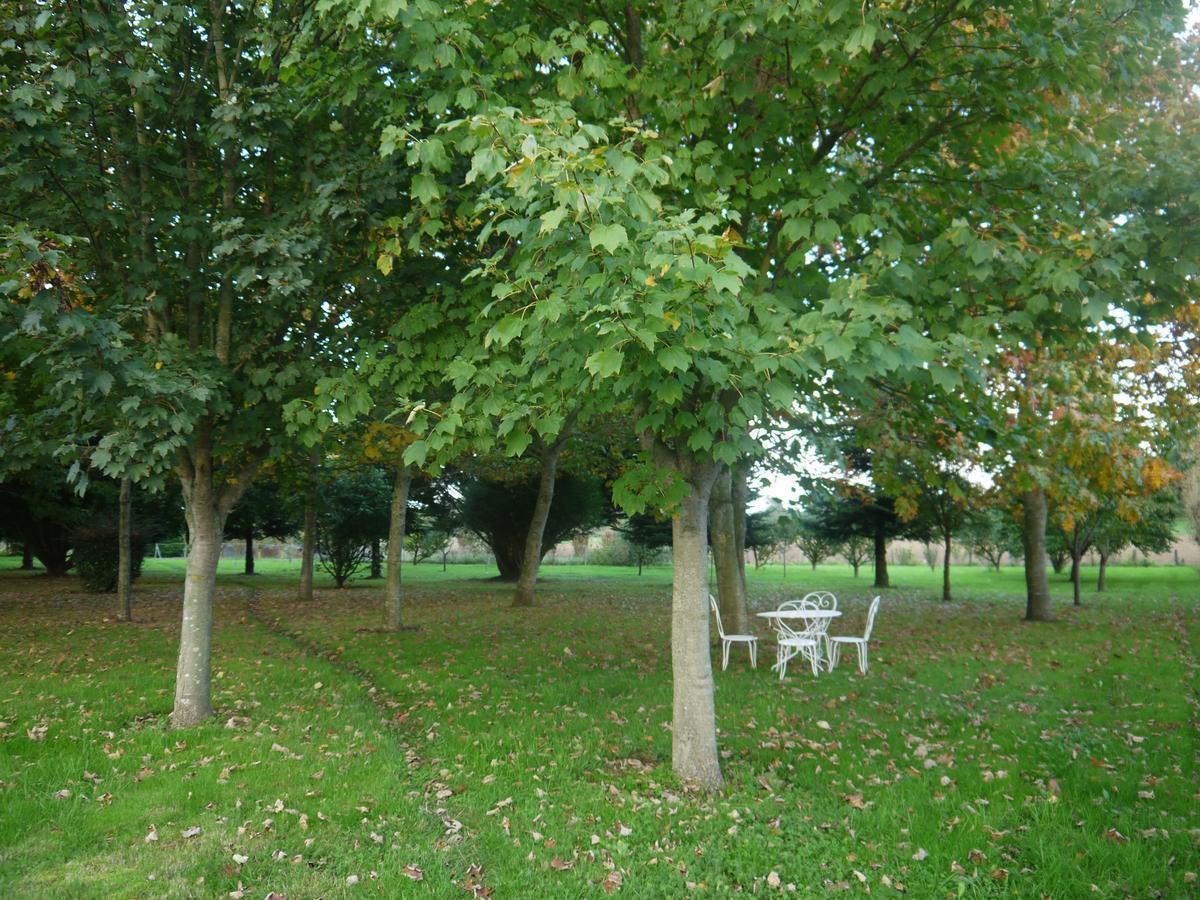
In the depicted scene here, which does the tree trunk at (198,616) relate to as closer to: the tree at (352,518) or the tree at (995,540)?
the tree at (352,518)

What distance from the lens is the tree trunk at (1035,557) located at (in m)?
16.4

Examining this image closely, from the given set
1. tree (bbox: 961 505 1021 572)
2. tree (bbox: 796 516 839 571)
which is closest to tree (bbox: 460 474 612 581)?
tree (bbox: 796 516 839 571)

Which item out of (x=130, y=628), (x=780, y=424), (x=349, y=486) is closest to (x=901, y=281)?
(x=780, y=424)

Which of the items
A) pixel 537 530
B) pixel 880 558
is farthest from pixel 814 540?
pixel 537 530

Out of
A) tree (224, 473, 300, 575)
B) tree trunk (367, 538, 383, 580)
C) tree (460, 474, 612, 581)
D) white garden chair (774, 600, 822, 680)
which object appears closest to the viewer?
white garden chair (774, 600, 822, 680)

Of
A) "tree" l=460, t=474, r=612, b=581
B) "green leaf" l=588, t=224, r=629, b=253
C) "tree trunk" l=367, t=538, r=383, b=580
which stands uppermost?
"green leaf" l=588, t=224, r=629, b=253

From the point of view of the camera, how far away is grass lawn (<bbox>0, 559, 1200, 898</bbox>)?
419 centimetres

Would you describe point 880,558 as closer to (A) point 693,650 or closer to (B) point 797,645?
(B) point 797,645

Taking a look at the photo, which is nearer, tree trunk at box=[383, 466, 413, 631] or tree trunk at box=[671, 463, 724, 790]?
tree trunk at box=[671, 463, 724, 790]

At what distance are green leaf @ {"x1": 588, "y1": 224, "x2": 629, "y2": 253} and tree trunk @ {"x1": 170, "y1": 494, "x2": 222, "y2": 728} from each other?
5090mm

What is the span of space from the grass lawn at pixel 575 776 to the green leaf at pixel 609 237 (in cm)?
344

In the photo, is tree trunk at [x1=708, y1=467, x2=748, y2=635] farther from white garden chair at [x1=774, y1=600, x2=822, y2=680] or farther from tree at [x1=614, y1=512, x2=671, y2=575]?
tree at [x1=614, y1=512, x2=671, y2=575]

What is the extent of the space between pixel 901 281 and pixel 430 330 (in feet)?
12.7

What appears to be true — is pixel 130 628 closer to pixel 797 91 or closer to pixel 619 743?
pixel 619 743
